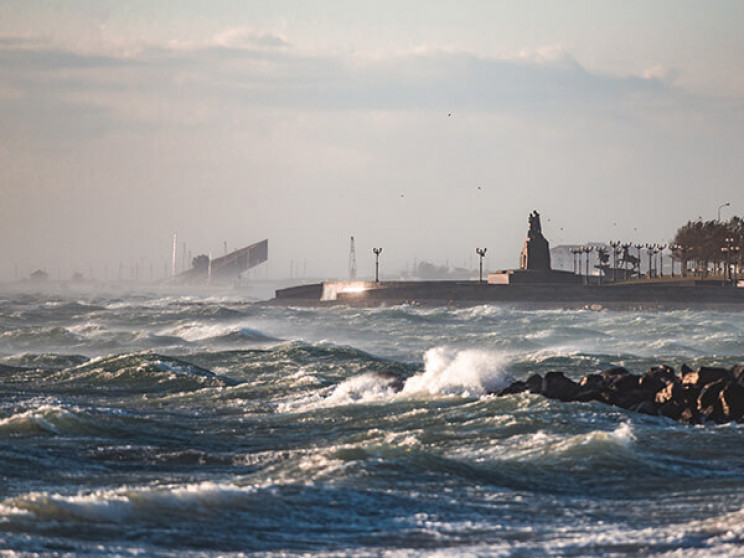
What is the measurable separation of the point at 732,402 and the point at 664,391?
81.2 inches

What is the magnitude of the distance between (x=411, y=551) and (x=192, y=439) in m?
8.94

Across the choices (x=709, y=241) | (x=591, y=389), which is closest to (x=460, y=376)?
(x=591, y=389)

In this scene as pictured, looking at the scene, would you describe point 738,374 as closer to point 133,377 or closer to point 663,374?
point 663,374

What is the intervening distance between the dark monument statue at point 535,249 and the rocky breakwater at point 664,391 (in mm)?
75325

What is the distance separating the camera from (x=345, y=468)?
16141 millimetres

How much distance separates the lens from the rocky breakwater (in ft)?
73.0

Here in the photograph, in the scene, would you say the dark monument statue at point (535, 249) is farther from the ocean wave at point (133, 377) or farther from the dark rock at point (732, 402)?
the dark rock at point (732, 402)

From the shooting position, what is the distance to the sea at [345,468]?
40.1ft

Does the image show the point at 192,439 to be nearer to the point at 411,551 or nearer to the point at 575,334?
the point at 411,551

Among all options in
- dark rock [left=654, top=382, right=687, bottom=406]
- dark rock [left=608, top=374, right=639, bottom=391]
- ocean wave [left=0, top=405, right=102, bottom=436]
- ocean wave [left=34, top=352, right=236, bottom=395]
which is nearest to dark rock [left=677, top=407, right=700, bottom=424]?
dark rock [left=654, top=382, right=687, bottom=406]

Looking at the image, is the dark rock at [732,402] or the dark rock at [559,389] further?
the dark rock at [559,389]

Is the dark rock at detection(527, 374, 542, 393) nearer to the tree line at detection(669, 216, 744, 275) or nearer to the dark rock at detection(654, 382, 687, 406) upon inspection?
the dark rock at detection(654, 382, 687, 406)

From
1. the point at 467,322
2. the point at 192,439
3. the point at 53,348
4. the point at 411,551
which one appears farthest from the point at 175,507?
the point at 467,322

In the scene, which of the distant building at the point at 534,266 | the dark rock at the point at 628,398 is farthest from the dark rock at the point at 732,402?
the distant building at the point at 534,266
